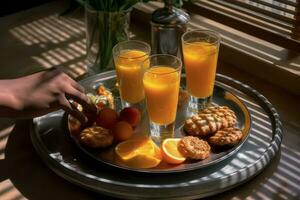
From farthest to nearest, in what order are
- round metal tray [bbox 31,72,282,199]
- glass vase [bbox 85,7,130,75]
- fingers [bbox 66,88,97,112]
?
1. glass vase [bbox 85,7,130,75]
2. fingers [bbox 66,88,97,112]
3. round metal tray [bbox 31,72,282,199]

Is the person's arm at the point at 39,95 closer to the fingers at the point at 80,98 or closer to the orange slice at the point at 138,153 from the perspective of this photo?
the fingers at the point at 80,98

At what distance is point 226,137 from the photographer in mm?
971

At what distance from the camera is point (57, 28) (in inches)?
62.9

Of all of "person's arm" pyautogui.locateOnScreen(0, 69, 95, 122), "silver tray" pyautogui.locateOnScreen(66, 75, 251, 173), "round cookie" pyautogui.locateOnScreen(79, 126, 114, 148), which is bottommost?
"silver tray" pyautogui.locateOnScreen(66, 75, 251, 173)

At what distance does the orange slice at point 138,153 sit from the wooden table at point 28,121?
3.6 inches

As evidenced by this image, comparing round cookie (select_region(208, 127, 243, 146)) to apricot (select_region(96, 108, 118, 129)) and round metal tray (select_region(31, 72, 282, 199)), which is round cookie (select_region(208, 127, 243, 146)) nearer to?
round metal tray (select_region(31, 72, 282, 199))

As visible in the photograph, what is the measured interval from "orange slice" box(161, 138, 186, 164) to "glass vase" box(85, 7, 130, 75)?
34cm

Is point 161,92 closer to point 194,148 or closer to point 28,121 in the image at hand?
point 194,148

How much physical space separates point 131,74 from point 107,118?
11 cm

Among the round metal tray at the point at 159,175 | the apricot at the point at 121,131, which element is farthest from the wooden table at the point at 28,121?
the apricot at the point at 121,131

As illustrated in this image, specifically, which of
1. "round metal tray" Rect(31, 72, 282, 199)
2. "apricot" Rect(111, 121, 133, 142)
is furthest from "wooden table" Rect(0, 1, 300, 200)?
"apricot" Rect(111, 121, 133, 142)

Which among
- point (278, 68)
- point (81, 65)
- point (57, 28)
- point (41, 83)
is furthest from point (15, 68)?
point (278, 68)

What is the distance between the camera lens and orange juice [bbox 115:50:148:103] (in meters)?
1.05

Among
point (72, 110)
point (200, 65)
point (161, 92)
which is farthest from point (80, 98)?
point (200, 65)
